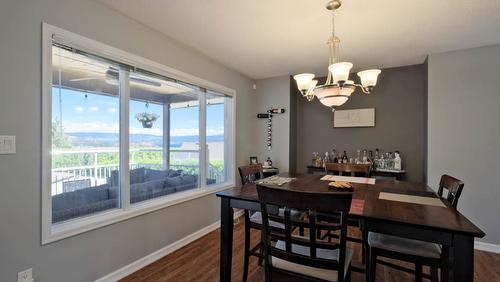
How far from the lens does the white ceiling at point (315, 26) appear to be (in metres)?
2.04

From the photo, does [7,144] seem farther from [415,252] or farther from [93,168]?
[415,252]

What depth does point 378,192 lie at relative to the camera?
198cm

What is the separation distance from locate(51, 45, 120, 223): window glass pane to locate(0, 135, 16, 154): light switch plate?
28cm

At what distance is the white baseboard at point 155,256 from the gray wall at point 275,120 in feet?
5.06

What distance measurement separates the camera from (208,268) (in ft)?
7.69

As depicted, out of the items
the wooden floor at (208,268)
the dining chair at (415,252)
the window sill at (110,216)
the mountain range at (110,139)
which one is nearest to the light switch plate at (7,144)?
the mountain range at (110,139)

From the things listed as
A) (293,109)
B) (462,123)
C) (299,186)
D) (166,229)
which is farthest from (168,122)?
(462,123)

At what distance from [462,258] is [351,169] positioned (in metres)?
1.50

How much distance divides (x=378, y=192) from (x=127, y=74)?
2.53 m

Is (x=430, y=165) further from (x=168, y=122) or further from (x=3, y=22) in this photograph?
(x=3, y=22)

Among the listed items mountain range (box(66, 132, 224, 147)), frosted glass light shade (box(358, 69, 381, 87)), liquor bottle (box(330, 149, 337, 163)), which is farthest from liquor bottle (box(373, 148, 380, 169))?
mountain range (box(66, 132, 224, 147))

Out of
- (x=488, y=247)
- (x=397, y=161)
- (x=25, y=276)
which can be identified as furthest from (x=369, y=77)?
(x=25, y=276)

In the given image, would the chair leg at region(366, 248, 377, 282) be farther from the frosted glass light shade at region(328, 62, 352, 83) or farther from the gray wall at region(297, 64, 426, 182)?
the gray wall at region(297, 64, 426, 182)

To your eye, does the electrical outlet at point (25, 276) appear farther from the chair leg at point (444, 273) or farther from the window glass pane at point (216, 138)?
the chair leg at point (444, 273)
